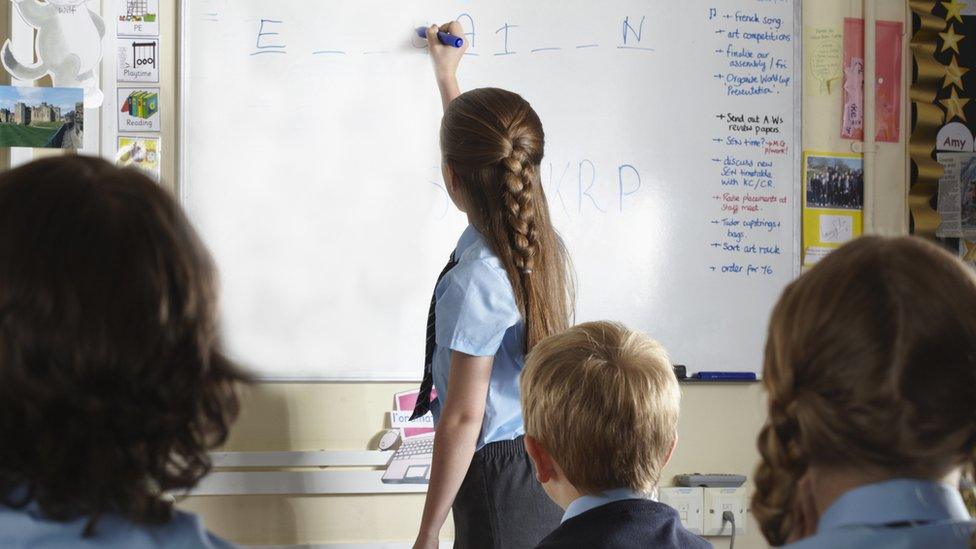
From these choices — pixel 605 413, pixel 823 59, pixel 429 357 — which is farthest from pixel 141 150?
pixel 823 59

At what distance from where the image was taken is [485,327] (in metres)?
1.50

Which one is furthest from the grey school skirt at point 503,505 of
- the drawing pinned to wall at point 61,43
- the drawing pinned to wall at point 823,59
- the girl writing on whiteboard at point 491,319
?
the drawing pinned to wall at point 823,59

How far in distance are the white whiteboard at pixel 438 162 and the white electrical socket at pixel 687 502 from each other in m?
0.32

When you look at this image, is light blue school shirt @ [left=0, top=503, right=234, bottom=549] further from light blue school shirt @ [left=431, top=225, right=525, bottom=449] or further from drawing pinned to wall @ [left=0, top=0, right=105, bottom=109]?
drawing pinned to wall @ [left=0, top=0, right=105, bottom=109]

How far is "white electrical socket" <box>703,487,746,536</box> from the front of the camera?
2512 millimetres

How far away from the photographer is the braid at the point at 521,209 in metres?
1.54

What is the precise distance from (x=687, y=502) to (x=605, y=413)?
141cm

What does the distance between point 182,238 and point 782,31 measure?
2234 mm

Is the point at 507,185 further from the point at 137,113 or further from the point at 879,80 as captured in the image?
the point at 879,80

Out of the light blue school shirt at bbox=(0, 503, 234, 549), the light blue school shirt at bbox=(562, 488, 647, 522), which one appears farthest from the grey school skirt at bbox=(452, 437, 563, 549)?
the light blue school shirt at bbox=(0, 503, 234, 549)

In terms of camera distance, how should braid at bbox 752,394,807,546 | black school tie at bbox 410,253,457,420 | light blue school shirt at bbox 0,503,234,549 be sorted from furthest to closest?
black school tie at bbox 410,253,457,420 → braid at bbox 752,394,807,546 → light blue school shirt at bbox 0,503,234,549

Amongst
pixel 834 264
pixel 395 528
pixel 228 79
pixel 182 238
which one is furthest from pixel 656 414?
pixel 228 79

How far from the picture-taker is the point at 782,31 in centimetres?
262

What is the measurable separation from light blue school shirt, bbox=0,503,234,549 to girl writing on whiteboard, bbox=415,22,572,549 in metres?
0.80
